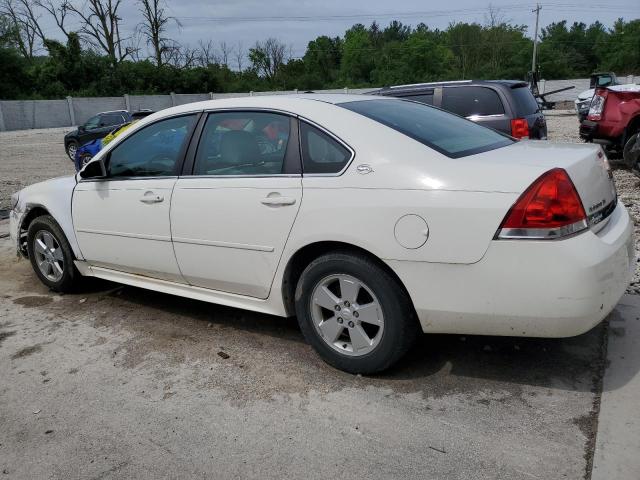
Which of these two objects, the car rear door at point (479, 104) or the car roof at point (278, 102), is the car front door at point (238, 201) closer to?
the car roof at point (278, 102)

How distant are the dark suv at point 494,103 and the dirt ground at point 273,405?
4319 mm

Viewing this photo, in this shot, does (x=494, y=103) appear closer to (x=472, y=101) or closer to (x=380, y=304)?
(x=472, y=101)

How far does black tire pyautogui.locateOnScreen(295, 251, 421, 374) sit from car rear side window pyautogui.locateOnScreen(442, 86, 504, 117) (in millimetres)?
5441

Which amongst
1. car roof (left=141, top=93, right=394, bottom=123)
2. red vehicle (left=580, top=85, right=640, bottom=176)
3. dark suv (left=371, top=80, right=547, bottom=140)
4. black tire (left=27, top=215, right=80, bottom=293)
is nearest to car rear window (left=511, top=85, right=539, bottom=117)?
dark suv (left=371, top=80, right=547, bottom=140)

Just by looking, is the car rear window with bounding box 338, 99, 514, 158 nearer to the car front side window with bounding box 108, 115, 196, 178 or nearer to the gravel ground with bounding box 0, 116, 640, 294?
the car front side window with bounding box 108, 115, 196, 178

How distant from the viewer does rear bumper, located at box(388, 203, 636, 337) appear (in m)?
2.64

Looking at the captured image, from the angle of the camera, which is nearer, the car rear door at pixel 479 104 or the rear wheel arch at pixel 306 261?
the rear wheel arch at pixel 306 261

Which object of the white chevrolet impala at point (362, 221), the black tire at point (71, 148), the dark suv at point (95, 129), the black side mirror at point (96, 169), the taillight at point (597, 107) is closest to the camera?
the white chevrolet impala at point (362, 221)

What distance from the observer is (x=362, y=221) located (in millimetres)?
2992

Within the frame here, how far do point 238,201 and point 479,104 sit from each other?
18.1 feet

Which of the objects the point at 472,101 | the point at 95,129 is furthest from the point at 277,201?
the point at 95,129

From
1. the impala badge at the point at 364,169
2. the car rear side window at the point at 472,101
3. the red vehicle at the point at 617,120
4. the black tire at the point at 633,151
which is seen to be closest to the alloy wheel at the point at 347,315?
the impala badge at the point at 364,169

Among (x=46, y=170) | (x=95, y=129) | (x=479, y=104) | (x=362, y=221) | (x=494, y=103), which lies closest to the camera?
(x=362, y=221)

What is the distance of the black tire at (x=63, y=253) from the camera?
4793mm
